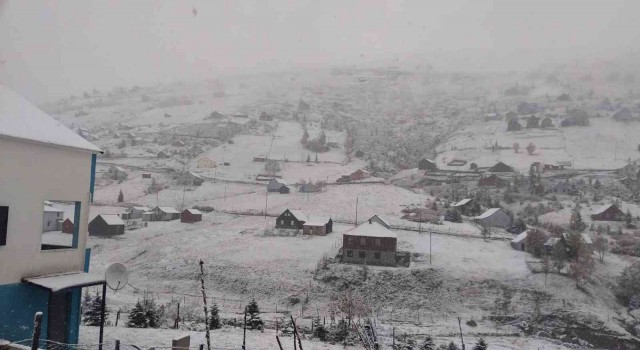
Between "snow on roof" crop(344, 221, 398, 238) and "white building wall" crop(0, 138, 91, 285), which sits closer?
"white building wall" crop(0, 138, 91, 285)

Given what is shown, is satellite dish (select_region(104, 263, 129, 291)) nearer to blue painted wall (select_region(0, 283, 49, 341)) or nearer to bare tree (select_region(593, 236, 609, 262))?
blue painted wall (select_region(0, 283, 49, 341))

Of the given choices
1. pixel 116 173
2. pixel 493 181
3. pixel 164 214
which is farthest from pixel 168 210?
pixel 493 181

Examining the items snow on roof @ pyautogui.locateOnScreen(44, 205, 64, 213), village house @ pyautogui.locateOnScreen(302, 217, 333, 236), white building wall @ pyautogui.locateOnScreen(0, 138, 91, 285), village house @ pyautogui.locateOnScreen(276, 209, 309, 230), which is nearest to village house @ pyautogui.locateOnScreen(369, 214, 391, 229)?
village house @ pyautogui.locateOnScreen(302, 217, 333, 236)

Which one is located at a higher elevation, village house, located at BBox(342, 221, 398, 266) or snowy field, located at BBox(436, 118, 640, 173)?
snowy field, located at BBox(436, 118, 640, 173)

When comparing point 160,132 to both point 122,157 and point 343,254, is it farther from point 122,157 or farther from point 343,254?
point 343,254

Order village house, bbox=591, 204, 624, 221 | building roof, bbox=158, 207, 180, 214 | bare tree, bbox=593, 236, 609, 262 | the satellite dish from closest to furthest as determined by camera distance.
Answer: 1. the satellite dish
2. bare tree, bbox=593, 236, 609, 262
3. village house, bbox=591, 204, 624, 221
4. building roof, bbox=158, 207, 180, 214
